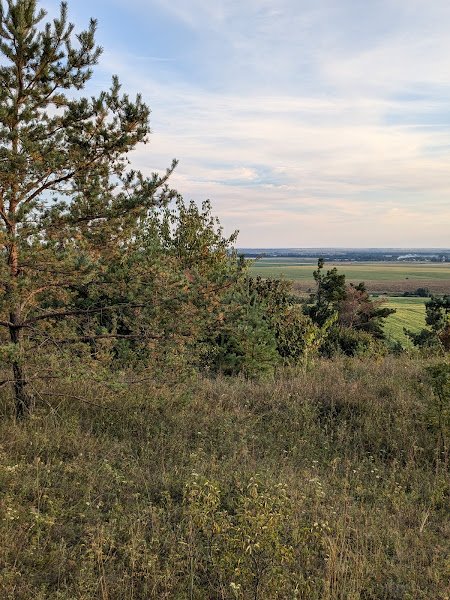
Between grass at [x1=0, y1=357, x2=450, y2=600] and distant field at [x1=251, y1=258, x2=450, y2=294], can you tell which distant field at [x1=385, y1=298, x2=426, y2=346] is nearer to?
distant field at [x1=251, y1=258, x2=450, y2=294]

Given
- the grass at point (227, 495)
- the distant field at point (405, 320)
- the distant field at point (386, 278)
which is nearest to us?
the grass at point (227, 495)

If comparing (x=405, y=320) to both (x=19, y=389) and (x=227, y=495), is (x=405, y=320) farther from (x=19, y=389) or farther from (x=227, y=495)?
(x=227, y=495)

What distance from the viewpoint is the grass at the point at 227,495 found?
3580 millimetres

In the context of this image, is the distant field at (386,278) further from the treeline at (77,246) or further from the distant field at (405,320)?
the treeline at (77,246)

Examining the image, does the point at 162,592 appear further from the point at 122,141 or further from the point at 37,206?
the point at 122,141

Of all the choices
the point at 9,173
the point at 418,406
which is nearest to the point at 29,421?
the point at 9,173

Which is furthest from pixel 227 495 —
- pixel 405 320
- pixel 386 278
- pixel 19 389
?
pixel 386 278

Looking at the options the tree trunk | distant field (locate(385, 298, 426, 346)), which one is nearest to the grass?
the tree trunk

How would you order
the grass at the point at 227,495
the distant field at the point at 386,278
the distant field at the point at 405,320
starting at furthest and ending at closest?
the distant field at the point at 386,278, the distant field at the point at 405,320, the grass at the point at 227,495

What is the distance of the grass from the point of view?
11.7 feet

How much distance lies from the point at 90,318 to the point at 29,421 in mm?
1662

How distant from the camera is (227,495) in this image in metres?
4.88

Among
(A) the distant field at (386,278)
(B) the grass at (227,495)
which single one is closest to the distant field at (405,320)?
(A) the distant field at (386,278)

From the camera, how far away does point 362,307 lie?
97.9 ft
